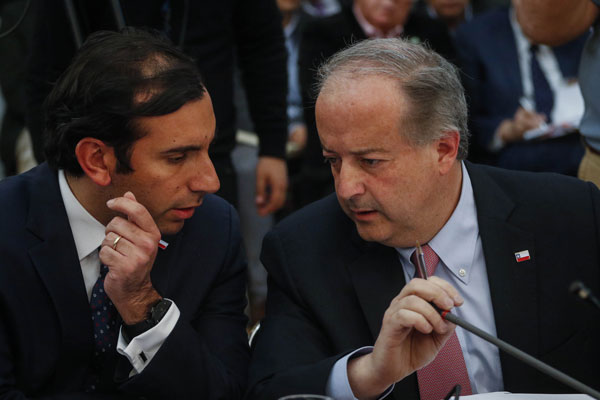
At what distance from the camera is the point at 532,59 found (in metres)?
4.88

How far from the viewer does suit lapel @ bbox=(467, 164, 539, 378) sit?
2271mm

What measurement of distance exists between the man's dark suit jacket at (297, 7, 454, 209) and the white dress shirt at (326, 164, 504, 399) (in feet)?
8.91

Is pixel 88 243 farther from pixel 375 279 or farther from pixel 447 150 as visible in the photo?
pixel 447 150

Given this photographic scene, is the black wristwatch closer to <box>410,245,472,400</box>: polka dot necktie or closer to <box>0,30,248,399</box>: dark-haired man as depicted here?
<box>0,30,248,399</box>: dark-haired man

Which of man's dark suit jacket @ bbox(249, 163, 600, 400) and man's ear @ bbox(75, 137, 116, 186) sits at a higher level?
man's ear @ bbox(75, 137, 116, 186)

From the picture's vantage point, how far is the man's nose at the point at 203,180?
2.34 meters

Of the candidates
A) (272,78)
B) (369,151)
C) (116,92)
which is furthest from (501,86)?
(116,92)

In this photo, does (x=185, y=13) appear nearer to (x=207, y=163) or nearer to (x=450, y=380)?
(x=207, y=163)

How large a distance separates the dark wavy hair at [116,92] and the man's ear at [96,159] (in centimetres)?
2

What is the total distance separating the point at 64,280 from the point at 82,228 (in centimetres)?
17

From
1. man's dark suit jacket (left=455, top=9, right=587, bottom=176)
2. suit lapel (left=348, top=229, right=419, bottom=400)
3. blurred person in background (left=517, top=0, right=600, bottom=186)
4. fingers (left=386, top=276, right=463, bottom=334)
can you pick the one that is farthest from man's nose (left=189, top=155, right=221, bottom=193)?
man's dark suit jacket (left=455, top=9, right=587, bottom=176)

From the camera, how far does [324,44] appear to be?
5.13 metres

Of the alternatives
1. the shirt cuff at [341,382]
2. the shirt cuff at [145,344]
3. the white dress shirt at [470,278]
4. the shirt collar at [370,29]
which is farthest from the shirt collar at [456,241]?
the shirt collar at [370,29]

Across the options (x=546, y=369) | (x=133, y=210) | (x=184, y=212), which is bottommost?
(x=546, y=369)
